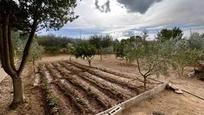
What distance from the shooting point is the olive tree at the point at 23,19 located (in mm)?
11266

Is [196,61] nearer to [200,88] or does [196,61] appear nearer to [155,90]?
[200,88]

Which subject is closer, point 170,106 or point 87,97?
point 170,106

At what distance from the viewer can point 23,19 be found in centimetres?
1217

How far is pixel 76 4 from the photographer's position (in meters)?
12.6

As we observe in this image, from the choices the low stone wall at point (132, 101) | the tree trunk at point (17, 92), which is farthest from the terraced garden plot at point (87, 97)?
the tree trunk at point (17, 92)

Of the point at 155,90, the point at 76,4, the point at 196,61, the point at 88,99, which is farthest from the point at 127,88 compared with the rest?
the point at 196,61

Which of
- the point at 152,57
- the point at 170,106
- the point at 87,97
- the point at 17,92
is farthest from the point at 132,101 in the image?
the point at 17,92

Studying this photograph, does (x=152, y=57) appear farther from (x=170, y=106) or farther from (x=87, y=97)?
(x=87, y=97)

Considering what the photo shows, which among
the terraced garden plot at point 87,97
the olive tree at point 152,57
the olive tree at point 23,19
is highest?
the olive tree at point 23,19

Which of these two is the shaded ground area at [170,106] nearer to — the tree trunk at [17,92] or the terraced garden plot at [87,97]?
the terraced garden plot at [87,97]

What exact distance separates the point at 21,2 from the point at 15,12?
0.52 m

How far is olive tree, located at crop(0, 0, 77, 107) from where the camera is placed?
1127 centimetres

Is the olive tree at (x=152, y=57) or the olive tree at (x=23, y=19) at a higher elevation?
the olive tree at (x=23, y=19)

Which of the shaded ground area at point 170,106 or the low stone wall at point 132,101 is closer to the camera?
the low stone wall at point 132,101
